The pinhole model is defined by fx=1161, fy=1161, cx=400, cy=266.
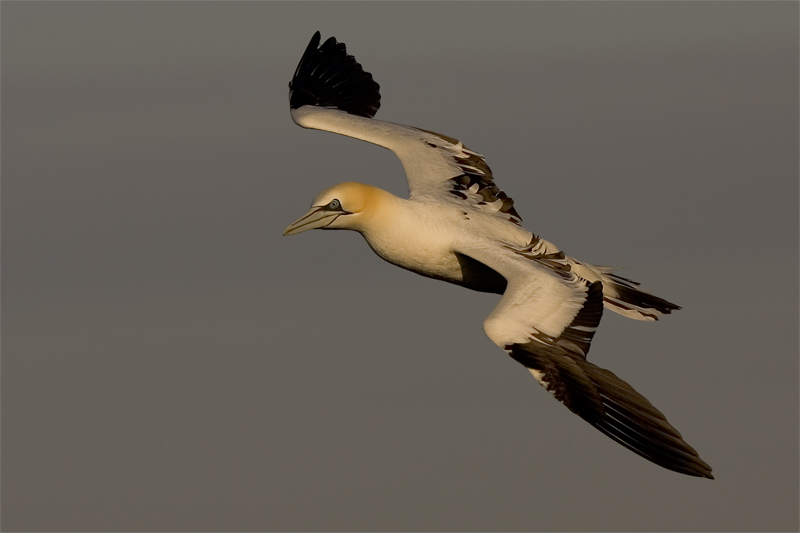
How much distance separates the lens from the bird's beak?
15.6 m

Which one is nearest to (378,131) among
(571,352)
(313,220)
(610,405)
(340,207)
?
(340,207)

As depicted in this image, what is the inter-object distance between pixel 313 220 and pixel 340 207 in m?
0.40

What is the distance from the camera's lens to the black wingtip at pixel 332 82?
2055 cm

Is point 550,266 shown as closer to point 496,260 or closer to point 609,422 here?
point 496,260

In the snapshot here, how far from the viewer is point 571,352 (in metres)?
13.2

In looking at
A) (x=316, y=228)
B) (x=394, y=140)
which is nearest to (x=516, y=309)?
(x=316, y=228)

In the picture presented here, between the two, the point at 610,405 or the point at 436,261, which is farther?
the point at 436,261

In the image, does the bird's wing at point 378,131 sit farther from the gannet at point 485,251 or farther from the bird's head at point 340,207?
the bird's head at point 340,207

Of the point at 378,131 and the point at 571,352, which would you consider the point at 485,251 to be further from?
the point at 378,131

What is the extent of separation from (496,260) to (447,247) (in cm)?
108

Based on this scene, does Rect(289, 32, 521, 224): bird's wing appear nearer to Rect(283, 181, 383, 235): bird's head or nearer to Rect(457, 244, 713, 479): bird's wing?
Rect(283, 181, 383, 235): bird's head

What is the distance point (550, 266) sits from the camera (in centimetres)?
1489

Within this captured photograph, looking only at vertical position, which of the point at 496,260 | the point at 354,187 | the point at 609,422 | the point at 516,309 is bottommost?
the point at 609,422

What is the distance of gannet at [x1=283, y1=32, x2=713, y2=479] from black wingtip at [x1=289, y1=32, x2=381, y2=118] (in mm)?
18
